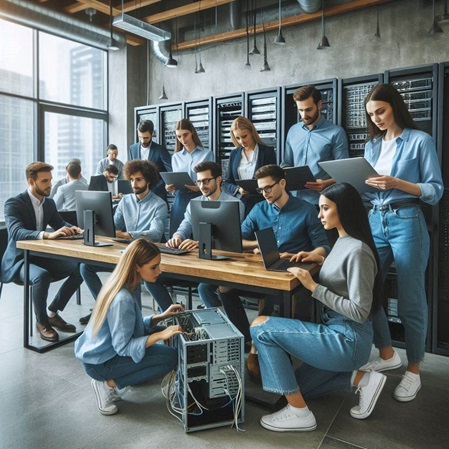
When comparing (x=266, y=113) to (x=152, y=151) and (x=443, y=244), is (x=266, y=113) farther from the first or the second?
(x=443, y=244)

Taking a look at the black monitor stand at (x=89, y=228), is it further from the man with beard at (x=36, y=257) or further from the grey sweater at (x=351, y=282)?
the grey sweater at (x=351, y=282)

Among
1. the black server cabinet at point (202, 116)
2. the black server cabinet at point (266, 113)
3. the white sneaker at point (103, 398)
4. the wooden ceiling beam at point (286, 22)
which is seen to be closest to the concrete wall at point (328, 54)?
the wooden ceiling beam at point (286, 22)

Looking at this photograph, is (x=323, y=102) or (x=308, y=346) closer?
(x=308, y=346)

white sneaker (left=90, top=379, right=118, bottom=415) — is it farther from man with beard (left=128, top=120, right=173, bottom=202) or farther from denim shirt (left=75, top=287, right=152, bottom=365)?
man with beard (left=128, top=120, right=173, bottom=202)

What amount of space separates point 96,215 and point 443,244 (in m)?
2.33

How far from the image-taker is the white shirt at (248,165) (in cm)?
352

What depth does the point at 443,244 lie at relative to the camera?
2.95m

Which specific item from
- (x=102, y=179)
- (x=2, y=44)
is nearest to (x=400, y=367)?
(x=102, y=179)

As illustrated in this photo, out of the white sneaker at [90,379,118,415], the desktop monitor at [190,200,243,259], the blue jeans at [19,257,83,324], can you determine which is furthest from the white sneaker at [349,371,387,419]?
the blue jeans at [19,257,83,324]

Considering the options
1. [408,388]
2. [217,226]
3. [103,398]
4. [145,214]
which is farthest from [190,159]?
[408,388]

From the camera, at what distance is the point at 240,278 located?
2041 millimetres

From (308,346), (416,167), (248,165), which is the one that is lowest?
(308,346)

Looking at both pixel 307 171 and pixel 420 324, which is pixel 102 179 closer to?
pixel 307 171

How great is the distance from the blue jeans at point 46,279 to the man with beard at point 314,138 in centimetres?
185
